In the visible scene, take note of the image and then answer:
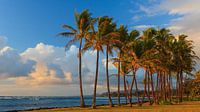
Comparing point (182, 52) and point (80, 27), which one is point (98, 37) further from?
point (182, 52)

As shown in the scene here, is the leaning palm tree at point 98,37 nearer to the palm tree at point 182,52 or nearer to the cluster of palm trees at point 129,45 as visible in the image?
the cluster of palm trees at point 129,45

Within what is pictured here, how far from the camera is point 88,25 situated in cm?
4781

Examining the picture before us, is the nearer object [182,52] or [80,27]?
[80,27]

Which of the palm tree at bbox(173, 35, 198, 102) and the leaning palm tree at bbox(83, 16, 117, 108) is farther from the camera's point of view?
the palm tree at bbox(173, 35, 198, 102)

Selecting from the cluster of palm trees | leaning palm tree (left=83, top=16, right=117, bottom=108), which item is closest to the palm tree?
the cluster of palm trees

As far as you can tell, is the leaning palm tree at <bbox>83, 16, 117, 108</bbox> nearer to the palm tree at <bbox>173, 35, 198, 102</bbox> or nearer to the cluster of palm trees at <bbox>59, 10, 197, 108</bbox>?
the cluster of palm trees at <bbox>59, 10, 197, 108</bbox>

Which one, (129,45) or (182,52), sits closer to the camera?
(129,45)

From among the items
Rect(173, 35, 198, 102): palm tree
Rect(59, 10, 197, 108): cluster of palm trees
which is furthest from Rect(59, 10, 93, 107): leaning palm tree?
Rect(173, 35, 198, 102): palm tree

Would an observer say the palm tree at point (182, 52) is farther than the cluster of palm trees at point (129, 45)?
Yes

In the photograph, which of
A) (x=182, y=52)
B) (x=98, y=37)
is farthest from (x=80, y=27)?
(x=182, y=52)

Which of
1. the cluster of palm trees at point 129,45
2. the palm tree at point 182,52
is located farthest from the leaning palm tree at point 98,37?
the palm tree at point 182,52

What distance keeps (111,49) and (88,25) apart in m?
6.88

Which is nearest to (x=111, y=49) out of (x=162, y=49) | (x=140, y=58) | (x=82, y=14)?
(x=140, y=58)

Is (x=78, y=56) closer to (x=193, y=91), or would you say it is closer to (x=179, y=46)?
(x=179, y=46)
